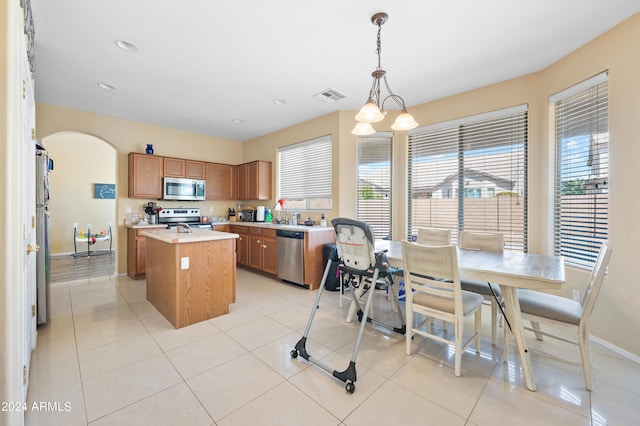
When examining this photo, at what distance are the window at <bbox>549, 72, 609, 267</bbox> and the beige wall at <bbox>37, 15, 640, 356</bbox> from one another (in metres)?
0.09

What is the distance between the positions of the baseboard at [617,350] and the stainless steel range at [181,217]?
542 centimetres

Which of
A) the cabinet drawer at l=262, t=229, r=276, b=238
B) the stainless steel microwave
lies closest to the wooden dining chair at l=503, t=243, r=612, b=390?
the cabinet drawer at l=262, t=229, r=276, b=238

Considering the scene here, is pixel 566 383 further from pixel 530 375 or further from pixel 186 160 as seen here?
pixel 186 160

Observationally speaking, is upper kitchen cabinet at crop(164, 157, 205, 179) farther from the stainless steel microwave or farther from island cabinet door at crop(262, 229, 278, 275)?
island cabinet door at crop(262, 229, 278, 275)

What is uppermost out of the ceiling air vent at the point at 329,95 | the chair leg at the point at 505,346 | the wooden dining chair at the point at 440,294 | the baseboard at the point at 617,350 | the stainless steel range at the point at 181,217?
the ceiling air vent at the point at 329,95

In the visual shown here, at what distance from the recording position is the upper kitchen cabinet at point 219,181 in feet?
18.1

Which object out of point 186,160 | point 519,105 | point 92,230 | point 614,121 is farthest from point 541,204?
point 92,230

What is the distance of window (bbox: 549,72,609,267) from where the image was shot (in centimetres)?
244

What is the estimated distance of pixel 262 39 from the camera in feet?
8.11

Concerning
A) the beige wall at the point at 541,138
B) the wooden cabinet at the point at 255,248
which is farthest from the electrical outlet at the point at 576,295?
the wooden cabinet at the point at 255,248

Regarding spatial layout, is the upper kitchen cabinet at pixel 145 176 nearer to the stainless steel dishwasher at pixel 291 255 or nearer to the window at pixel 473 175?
the stainless steel dishwasher at pixel 291 255

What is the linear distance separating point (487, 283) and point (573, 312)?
56 cm

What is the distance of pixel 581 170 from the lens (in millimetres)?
2627

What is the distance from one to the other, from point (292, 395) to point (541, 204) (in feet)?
10.7
